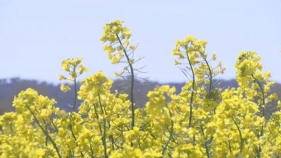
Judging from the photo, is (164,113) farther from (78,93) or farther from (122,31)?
(122,31)

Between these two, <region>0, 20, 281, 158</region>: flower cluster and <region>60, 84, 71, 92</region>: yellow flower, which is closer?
<region>0, 20, 281, 158</region>: flower cluster

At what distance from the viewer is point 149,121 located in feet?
21.0

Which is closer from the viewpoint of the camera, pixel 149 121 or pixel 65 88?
pixel 149 121

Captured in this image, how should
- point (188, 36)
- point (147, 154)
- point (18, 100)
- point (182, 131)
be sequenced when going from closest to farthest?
point (147, 154) → point (182, 131) → point (18, 100) → point (188, 36)

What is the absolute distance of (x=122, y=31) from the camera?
6895 millimetres

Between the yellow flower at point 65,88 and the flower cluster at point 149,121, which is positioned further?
the yellow flower at point 65,88

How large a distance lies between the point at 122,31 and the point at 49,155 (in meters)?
1.87

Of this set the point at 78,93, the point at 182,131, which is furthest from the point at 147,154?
the point at 78,93

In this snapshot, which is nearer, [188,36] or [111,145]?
[111,145]

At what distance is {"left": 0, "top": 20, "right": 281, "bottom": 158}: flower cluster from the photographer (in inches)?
177

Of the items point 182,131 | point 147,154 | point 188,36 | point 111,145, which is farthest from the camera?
point 188,36

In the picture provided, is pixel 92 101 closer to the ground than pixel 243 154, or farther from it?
farther from it

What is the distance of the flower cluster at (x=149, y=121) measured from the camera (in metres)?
4.51

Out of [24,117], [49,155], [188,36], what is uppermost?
[188,36]
